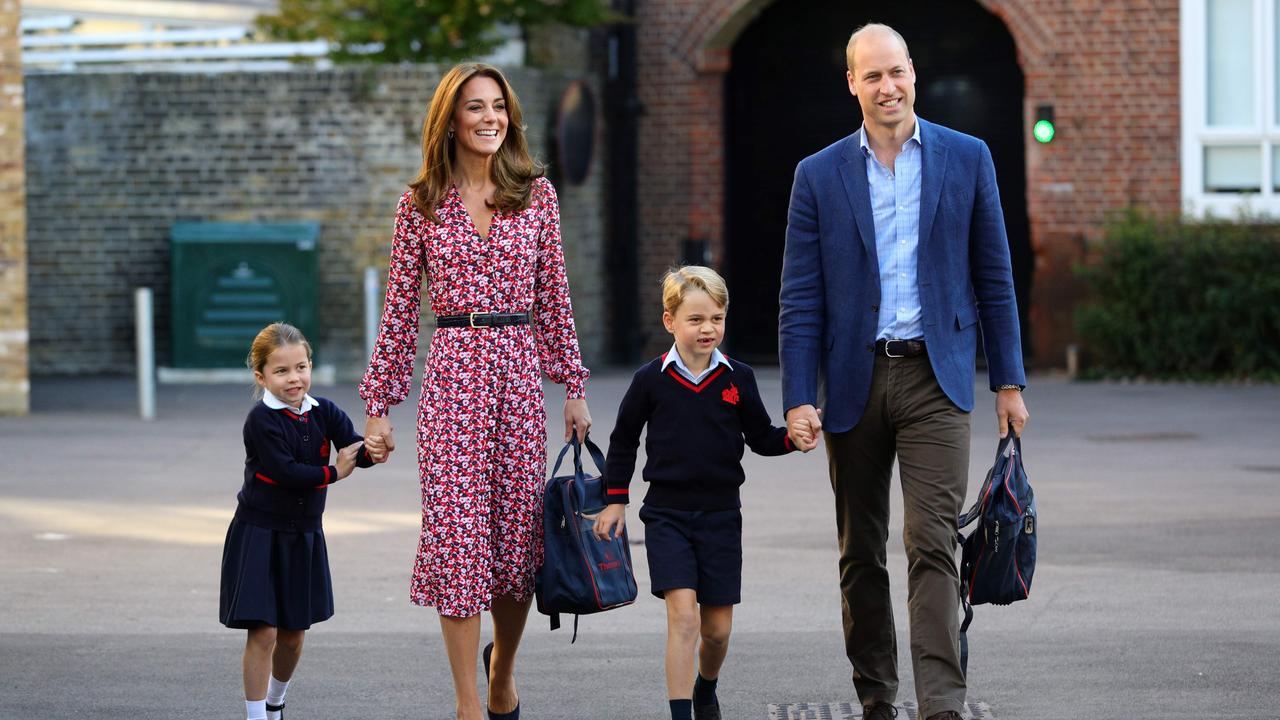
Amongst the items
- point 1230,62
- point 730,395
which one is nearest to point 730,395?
point 730,395

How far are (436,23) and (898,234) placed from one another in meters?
12.9

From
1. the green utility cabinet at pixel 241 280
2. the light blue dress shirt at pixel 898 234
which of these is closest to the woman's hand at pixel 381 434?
the light blue dress shirt at pixel 898 234

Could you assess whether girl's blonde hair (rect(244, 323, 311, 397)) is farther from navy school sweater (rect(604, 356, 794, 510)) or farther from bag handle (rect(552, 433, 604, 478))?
navy school sweater (rect(604, 356, 794, 510))

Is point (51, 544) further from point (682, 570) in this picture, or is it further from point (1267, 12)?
point (1267, 12)

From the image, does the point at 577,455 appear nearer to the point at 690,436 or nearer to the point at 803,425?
the point at 690,436

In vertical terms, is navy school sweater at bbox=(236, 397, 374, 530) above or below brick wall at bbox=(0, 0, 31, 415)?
below

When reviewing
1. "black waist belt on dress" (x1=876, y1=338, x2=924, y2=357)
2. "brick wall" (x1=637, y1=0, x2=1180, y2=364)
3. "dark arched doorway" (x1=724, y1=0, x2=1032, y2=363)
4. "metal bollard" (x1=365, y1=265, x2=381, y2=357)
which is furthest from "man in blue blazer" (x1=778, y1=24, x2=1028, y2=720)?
"dark arched doorway" (x1=724, y1=0, x2=1032, y2=363)

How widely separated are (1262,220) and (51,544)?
11706mm

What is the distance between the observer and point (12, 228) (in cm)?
1457

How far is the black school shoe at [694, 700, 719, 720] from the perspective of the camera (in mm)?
5477

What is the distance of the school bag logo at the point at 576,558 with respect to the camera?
535cm

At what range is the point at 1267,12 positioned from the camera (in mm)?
17375

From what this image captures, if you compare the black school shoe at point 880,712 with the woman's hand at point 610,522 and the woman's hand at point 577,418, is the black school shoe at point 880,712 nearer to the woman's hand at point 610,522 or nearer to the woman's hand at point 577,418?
the woman's hand at point 610,522

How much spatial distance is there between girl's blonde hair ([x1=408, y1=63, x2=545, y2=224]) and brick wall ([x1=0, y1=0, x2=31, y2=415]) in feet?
32.1
